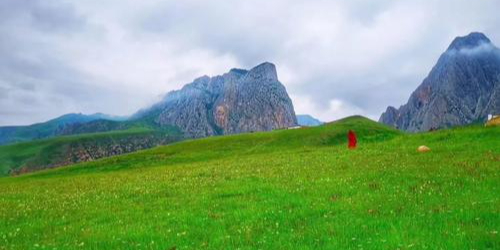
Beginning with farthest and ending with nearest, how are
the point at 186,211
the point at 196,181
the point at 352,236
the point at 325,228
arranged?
the point at 196,181, the point at 186,211, the point at 325,228, the point at 352,236

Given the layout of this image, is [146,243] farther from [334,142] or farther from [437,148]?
[334,142]

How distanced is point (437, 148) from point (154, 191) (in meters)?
24.5

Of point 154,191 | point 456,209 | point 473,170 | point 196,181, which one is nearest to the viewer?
point 456,209

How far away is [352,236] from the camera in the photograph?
→ 1370 centimetres

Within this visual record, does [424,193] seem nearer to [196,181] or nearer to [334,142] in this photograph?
[196,181]

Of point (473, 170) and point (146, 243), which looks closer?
point (146, 243)

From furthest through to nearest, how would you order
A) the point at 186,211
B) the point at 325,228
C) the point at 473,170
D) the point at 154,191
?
the point at 154,191 → the point at 473,170 → the point at 186,211 → the point at 325,228

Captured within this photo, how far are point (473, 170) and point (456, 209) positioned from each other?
9.69m

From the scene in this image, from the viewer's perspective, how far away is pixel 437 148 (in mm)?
37625

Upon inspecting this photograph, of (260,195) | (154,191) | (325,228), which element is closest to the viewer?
(325,228)

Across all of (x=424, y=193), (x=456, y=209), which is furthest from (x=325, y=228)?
(x=424, y=193)

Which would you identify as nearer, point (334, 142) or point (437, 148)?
point (437, 148)

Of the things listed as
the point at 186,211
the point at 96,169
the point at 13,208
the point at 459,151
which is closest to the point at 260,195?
the point at 186,211

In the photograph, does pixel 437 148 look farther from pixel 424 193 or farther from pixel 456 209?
pixel 456 209
